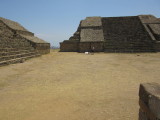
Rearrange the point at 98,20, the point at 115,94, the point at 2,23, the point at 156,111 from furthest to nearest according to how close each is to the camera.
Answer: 1. the point at 98,20
2. the point at 2,23
3. the point at 115,94
4. the point at 156,111

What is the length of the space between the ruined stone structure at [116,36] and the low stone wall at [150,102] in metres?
20.6

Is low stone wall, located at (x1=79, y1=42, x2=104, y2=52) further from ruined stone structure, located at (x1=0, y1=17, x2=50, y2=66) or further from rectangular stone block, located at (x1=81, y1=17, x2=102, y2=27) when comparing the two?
ruined stone structure, located at (x1=0, y1=17, x2=50, y2=66)

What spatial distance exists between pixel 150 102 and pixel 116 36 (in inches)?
973

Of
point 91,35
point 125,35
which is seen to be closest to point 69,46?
point 91,35

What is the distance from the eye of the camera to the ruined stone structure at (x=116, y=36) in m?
23.1

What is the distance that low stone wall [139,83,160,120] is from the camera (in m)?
2.00

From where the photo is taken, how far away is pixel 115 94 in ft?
16.3

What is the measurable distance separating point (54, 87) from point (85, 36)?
19.7m

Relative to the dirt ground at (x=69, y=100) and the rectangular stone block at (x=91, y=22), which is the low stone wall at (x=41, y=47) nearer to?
the rectangular stone block at (x=91, y=22)

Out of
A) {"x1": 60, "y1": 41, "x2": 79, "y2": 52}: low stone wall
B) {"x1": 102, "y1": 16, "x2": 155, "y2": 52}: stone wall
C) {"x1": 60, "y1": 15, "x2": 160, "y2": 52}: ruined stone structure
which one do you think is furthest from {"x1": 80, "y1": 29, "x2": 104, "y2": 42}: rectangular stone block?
{"x1": 60, "y1": 41, "x2": 79, "y2": 52}: low stone wall

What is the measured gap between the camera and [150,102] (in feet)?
6.86

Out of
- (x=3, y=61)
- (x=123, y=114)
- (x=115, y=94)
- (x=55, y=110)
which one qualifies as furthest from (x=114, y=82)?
(x=3, y=61)

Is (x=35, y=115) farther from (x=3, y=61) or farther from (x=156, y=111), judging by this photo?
(x=3, y=61)

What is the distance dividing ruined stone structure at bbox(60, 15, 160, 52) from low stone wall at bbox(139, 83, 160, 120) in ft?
67.7
